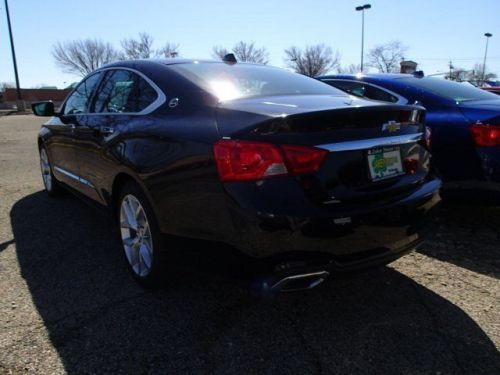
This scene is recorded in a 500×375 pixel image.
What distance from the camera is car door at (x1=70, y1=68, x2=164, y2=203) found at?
3.14 metres

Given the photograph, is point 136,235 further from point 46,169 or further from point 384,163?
point 46,169

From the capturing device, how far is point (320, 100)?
9.01ft

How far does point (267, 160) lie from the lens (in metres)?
2.19

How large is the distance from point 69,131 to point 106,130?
113 cm

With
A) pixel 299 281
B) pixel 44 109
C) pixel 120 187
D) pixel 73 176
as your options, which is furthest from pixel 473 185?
pixel 44 109

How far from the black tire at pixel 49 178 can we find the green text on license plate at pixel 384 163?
406cm

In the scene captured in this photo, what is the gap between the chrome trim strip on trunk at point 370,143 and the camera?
2289 mm

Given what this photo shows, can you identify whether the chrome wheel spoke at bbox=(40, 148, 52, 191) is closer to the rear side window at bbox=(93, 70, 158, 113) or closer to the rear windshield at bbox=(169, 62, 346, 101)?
the rear side window at bbox=(93, 70, 158, 113)

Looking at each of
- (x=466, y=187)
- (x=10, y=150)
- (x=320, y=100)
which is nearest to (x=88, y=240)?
(x=320, y=100)

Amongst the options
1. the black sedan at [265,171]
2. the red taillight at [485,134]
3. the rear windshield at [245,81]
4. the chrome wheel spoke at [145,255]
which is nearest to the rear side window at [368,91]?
the red taillight at [485,134]

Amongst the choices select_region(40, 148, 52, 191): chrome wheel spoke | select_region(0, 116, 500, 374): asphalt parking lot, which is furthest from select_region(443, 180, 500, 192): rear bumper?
select_region(40, 148, 52, 191): chrome wheel spoke

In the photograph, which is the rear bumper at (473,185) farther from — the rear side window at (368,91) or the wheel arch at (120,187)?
the wheel arch at (120,187)

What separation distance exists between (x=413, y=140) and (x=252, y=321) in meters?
1.44

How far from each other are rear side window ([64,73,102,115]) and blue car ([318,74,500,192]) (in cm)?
239
